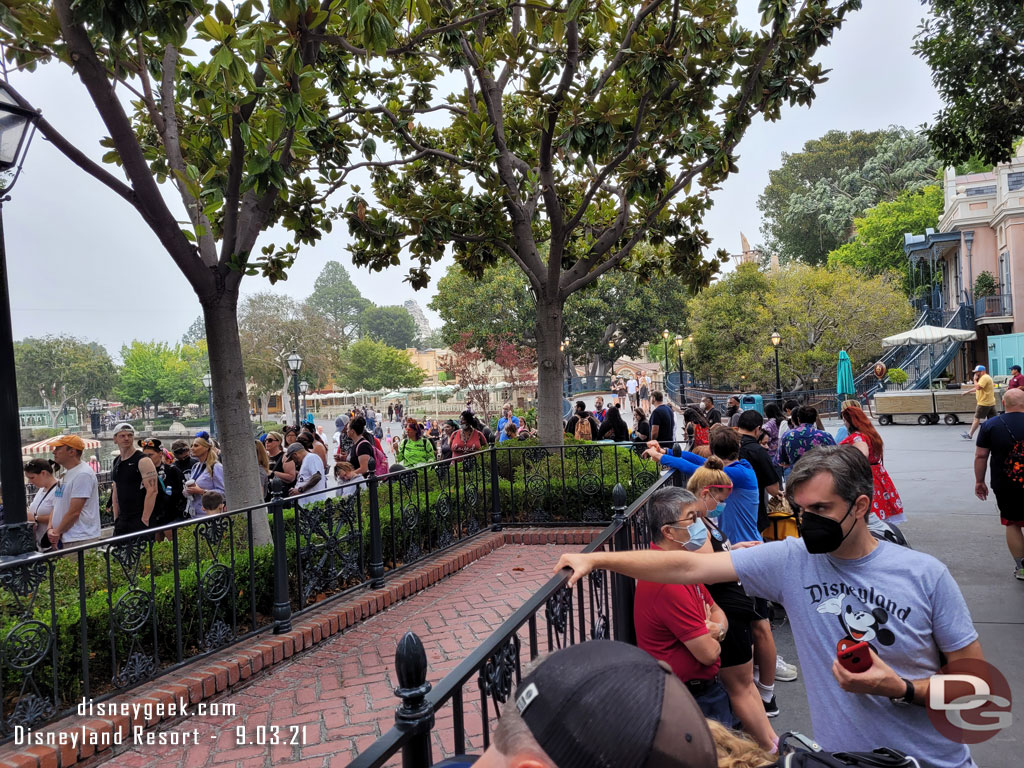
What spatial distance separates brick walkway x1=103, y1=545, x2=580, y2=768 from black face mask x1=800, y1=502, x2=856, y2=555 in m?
2.51

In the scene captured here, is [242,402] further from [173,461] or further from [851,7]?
[851,7]

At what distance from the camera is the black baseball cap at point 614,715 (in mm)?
935

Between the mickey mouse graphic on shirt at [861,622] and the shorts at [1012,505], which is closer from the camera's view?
the mickey mouse graphic on shirt at [861,622]

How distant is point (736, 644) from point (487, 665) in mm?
1736

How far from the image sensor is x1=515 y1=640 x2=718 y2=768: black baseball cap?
3.07 ft

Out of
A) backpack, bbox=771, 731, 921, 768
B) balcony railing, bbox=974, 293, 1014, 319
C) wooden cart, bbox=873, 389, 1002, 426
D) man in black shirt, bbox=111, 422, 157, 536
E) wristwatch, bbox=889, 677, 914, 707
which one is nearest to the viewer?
backpack, bbox=771, 731, 921, 768

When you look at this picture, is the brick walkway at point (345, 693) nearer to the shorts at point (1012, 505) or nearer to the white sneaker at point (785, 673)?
the white sneaker at point (785, 673)

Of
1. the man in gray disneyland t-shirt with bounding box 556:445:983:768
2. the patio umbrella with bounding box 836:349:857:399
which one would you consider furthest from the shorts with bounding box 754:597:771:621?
the patio umbrella with bounding box 836:349:857:399

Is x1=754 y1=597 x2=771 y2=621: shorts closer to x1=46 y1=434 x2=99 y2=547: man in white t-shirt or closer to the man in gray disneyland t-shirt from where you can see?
the man in gray disneyland t-shirt

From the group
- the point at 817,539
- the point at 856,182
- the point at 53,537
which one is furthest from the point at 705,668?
the point at 856,182

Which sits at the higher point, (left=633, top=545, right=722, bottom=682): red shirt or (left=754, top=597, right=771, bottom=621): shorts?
(left=633, top=545, right=722, bottom=682): red shirt

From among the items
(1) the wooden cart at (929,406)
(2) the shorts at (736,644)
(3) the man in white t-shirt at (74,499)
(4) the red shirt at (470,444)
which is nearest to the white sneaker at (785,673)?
(2) the shorts at (736,644)

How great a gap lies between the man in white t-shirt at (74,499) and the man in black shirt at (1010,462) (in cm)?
779

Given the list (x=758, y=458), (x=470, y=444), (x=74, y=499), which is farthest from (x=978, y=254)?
(x=74, y=499)
